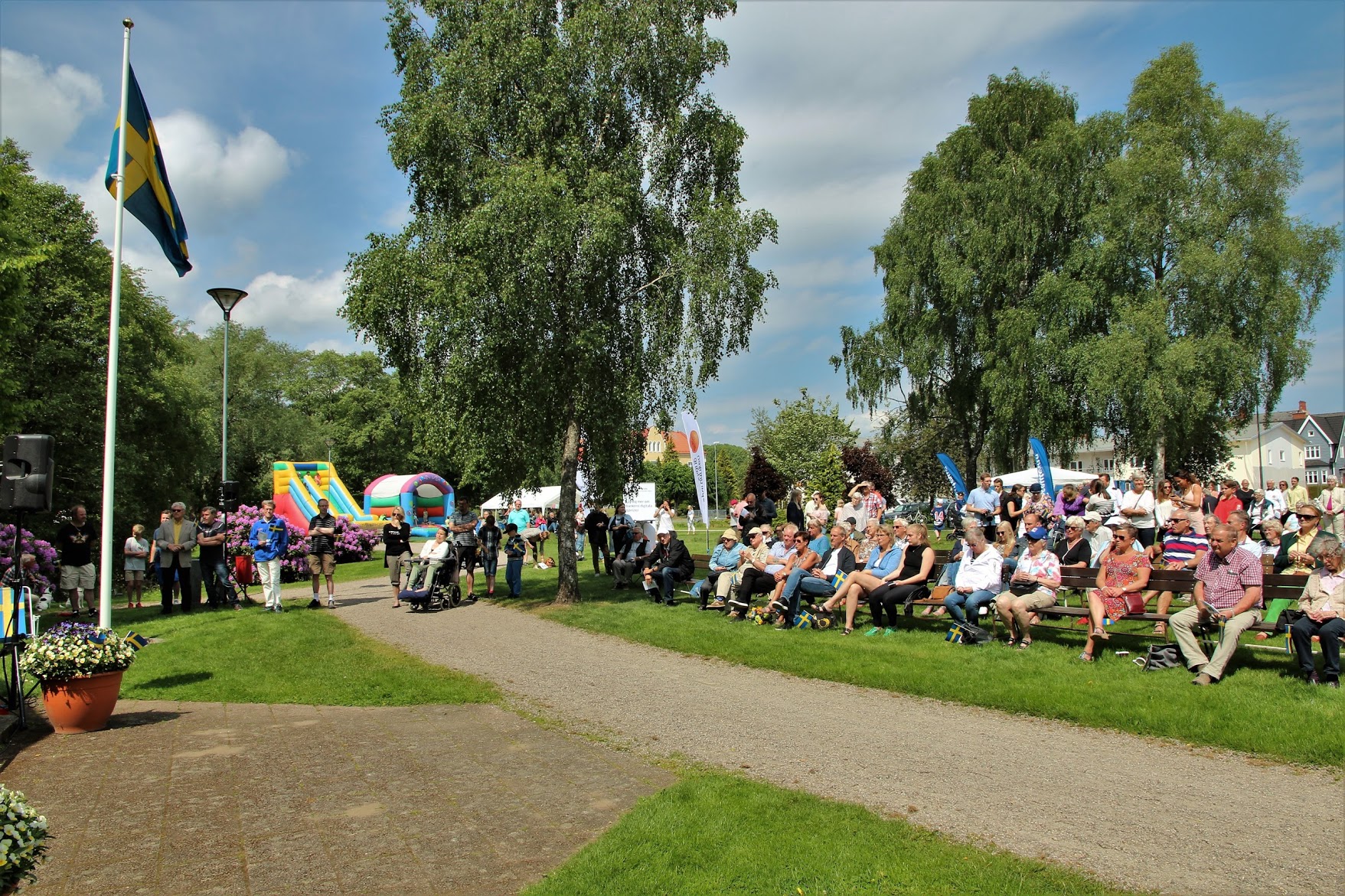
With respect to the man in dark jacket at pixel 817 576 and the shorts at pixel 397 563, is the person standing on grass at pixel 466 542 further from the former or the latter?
the man in dark jacket at pixel 817 576

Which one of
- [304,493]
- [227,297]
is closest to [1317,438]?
[304,493]

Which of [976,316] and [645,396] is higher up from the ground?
[976,316]

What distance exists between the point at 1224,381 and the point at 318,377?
64.0 metres

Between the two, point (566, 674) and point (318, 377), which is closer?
→ point (566, 674)

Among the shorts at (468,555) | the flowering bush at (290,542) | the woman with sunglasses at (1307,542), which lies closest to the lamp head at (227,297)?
the flowering bush at (290,542)

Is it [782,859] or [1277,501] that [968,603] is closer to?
[782,859]

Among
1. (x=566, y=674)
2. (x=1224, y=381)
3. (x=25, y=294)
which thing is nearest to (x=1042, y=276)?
(x=1224, y=381)

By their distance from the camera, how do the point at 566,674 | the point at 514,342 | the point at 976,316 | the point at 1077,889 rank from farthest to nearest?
the point at 976,316 < the point at 514,342 < the point at 566,674 < the point at 1077,889

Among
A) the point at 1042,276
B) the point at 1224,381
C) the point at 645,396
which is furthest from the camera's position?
the point at 1042,276

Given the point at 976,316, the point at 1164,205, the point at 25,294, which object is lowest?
the point at 25,294

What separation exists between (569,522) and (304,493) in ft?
91.3

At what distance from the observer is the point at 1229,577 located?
8.84 meters

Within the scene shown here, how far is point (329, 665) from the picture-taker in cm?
1112

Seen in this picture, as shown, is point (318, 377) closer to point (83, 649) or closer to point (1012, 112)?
point (1012, 112)
